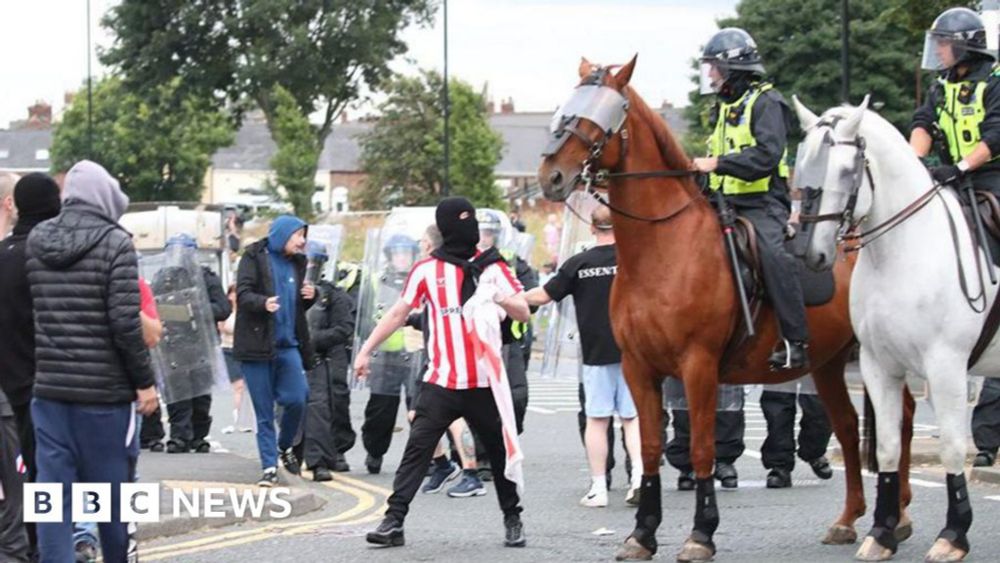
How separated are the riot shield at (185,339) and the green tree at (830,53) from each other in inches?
1418

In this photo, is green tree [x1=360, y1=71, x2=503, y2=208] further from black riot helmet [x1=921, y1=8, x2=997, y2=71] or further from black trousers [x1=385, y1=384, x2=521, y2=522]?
black riot helmet [x1=921, y1=8, x2=997, y2=71]

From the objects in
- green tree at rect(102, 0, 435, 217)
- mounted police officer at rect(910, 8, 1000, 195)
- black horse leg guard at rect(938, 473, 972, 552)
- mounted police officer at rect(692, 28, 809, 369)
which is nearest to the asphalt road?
black horse leg guard at rect(938, 473, 972, 552)

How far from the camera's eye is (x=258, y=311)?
47.7ft

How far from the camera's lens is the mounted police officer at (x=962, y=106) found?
1055 cm

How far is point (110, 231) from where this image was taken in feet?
28.4

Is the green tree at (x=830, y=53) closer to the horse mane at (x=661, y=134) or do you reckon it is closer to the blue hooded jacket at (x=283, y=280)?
the blue hooded jacket at (x=283, y=280)

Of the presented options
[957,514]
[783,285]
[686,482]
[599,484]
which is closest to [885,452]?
[957,514]

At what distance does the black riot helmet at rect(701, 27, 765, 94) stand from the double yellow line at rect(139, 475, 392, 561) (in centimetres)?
387

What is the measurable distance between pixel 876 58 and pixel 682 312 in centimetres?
4478

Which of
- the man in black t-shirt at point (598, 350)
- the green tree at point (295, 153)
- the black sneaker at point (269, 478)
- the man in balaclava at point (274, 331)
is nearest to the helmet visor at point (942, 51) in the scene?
the man in black t-shirt at point (598, 350)

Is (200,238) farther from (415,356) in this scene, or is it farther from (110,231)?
(110,231)

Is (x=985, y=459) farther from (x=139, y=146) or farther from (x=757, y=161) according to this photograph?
(x=139, y=146)

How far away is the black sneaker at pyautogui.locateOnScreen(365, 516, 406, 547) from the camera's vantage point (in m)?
11.2

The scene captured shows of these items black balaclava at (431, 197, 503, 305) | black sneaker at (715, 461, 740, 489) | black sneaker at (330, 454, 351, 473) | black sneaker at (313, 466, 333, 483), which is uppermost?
black balaclava at (431, 197, 503, 305)
